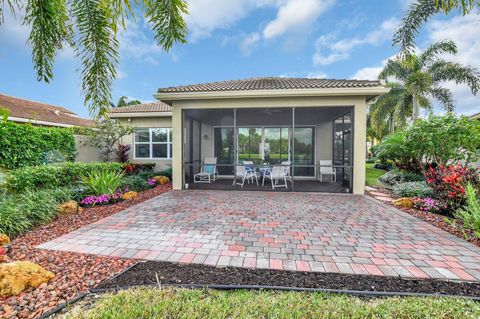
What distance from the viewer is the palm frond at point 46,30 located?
3342 mm

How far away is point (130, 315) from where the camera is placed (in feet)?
6.47

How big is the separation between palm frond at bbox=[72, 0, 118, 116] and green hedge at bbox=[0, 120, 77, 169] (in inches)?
238

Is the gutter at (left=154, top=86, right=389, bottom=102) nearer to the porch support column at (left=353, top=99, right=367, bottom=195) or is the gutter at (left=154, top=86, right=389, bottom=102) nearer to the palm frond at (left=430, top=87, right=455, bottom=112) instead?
the porch support column at (left=353, top=99, right=367, bottom=195)

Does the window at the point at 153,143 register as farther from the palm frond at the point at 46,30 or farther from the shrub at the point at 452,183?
the shrub at the point at 452,183

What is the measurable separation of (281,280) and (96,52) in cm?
436

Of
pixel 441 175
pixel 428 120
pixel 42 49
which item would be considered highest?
pixel 42 49

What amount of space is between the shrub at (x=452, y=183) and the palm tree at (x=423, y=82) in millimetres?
9423

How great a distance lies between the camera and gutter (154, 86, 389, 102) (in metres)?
7.32

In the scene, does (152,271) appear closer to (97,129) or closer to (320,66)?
(97,129)

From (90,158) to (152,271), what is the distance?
436 inches

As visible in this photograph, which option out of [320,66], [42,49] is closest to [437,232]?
[42,49]

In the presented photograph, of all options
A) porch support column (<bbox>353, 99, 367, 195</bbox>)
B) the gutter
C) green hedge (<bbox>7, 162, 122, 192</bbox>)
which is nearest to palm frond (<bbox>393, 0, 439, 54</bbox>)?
the gutter

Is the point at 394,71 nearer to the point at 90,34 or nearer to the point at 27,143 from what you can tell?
the point at 90,34

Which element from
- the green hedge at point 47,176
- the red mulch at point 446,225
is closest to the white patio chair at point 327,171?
the red mulch at point 446,225
